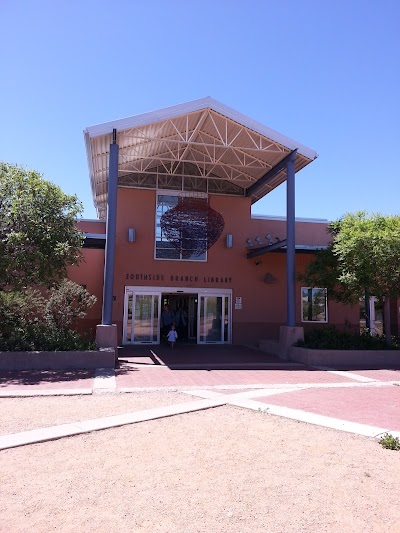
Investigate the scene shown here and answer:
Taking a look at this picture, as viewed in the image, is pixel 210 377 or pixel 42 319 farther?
pixel 42 319

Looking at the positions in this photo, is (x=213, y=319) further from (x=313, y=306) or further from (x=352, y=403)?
(x=352, y=403)

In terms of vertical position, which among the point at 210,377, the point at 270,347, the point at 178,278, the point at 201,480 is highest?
the point at 178,278

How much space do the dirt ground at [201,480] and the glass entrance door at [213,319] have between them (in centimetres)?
1252

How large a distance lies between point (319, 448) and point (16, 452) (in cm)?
360

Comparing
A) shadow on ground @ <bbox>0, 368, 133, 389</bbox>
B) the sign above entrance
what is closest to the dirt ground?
shadow on ground @ <bbox>0, 368, 133, 389</bbox>

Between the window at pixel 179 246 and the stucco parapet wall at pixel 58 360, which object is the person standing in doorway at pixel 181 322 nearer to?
the window at pixel 179 246

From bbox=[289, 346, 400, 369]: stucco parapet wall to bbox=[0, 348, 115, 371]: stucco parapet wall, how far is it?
6083 millimetres

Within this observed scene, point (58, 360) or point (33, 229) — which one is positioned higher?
point (33, 229)

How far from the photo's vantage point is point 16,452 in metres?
5.14

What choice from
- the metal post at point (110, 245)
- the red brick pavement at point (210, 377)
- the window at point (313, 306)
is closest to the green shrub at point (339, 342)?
the red brick pavement at point (210, 377)

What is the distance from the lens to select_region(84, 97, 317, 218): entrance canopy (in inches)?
589

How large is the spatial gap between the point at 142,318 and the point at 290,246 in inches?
269

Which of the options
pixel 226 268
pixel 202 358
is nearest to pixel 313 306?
pixel 226 268

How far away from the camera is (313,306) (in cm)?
1989
